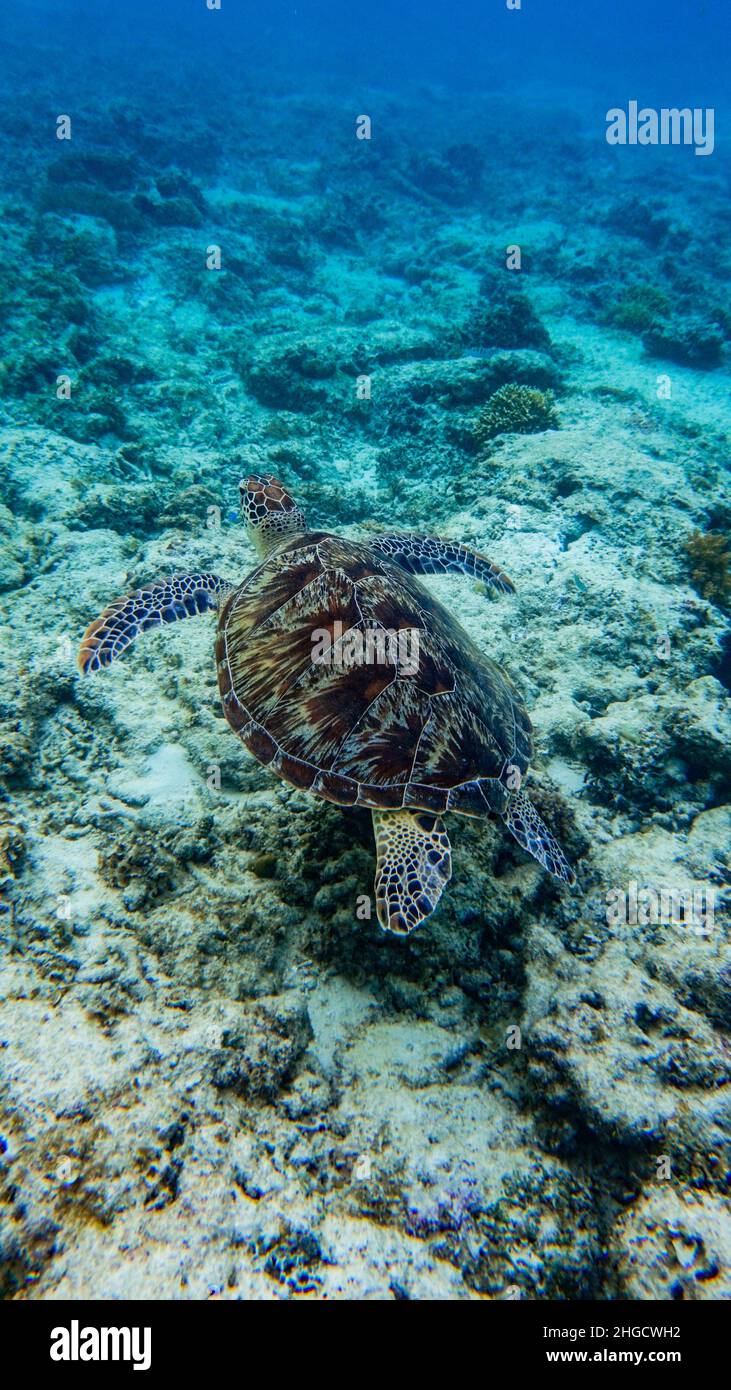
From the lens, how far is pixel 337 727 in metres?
2.88

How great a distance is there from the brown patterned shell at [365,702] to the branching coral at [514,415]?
4.86 m

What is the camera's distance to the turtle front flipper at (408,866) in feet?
8.04

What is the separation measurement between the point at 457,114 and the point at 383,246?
20.4 meters

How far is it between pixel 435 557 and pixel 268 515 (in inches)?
55.0
